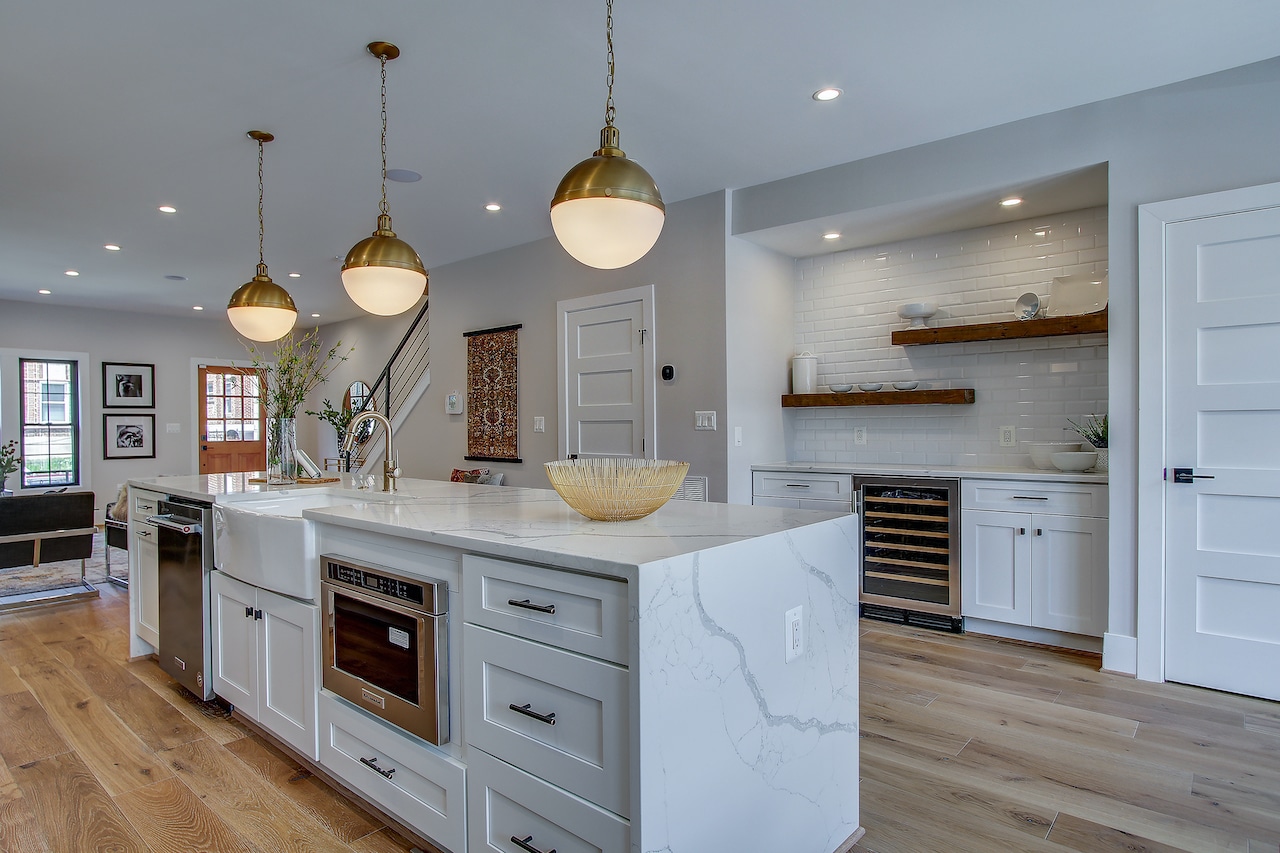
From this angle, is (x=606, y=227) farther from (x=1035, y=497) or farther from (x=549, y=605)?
(x=1035, y=497)

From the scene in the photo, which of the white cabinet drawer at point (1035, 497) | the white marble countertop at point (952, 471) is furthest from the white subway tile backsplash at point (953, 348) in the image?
the white cabinet drawer at point (1035, 497)

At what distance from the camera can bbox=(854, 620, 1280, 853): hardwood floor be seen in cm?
197

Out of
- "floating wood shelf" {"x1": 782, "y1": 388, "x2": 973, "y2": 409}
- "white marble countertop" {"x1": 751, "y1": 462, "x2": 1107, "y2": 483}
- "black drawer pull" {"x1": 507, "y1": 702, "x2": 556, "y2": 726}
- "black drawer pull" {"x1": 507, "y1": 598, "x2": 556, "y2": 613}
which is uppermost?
"floating wood shelf" {"x1": 782, "y1": 388, "x2": 973, "y2": 409}

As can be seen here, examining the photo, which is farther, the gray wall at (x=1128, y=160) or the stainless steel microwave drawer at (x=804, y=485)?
the stainless steel microwave drawer at (x=804, y=485)

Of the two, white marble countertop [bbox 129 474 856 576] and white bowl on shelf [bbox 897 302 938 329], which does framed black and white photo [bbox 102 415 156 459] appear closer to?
white marble countertop [bbox 129 474 856 576]

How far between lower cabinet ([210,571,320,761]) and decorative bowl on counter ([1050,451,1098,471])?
349cm

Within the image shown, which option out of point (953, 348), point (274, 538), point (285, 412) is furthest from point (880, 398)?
point (274, 538)

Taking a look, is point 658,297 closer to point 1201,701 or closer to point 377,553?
point 377,553

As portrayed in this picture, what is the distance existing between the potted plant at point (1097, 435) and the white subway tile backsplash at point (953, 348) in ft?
0.23

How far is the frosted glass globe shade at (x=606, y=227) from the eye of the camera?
73.4 inches

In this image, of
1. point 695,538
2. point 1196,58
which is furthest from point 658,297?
point 695,538

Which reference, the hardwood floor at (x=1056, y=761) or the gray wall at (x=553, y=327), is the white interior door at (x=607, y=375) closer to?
the gray wall at (x=553, y=327)

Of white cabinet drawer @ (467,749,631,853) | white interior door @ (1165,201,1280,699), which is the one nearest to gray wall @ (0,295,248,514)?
white cabinet drawer @ (467,749,631,853)

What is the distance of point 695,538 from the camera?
61.6 inches
